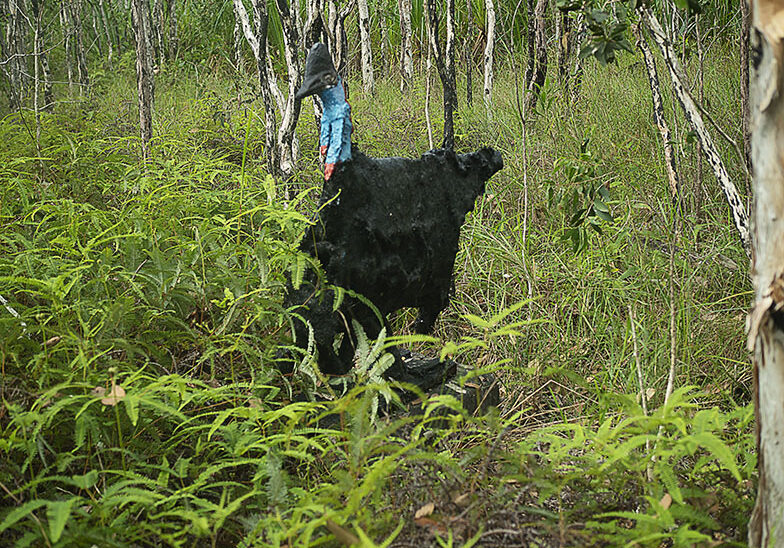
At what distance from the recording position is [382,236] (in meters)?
2.13

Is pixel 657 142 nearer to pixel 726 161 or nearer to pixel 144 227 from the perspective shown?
pixel 726 161

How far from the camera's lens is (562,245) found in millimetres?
3402

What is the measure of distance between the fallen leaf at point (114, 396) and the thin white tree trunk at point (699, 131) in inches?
78.6

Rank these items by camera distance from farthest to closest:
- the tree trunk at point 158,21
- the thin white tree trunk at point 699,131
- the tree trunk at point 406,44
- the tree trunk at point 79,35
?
the tree trunk at point 158,21 → the tree trunk at point 79,35 → the tree trunk at point 406,44 → the thin white tree trunk at point 699,131

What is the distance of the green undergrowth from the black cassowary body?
0.37ft

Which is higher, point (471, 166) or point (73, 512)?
point (471, 166)

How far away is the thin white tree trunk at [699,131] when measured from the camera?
Result: 249 cm

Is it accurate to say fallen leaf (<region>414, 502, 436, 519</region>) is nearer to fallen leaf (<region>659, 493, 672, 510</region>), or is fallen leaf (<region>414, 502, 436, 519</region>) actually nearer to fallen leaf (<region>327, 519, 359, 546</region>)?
fallen leaf (<region>327, 519, 359, 546</region>)

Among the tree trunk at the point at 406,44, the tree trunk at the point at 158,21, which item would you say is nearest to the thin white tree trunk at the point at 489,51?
the tree trunk at the point at 406,44

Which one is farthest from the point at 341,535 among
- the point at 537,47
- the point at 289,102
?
the point at 537,47

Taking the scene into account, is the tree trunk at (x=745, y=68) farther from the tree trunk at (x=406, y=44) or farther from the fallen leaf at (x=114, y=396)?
the tree trunk at (x=406, y=44)

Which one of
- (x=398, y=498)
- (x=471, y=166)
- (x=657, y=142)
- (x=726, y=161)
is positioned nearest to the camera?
(x=398, y=498)

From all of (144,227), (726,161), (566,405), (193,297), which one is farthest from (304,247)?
(726,161)

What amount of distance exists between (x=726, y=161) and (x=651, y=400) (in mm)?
1876
